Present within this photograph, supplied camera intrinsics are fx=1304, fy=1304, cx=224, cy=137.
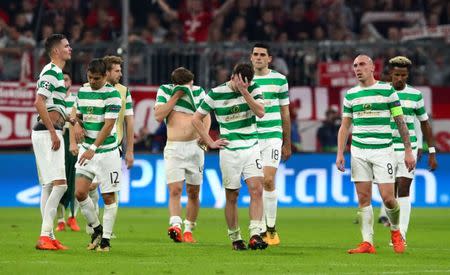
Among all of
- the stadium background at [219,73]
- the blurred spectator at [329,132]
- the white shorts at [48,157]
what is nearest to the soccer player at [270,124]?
the white shorts at [48,157]

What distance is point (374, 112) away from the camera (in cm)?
1459

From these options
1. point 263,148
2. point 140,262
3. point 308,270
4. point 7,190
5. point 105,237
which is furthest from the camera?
point 7,190

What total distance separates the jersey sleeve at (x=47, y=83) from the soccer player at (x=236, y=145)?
1.64 meters

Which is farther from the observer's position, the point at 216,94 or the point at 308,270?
the point at 216,94

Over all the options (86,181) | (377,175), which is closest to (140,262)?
(86,181)

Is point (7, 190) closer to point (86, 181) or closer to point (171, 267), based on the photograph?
point (86, 181)

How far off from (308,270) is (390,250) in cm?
289

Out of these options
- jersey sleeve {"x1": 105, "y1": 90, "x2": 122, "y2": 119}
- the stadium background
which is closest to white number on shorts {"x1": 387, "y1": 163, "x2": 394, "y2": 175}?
jersey sleeve {"x1": 105, "y1": 90, "x2": 122, "y2": 119}

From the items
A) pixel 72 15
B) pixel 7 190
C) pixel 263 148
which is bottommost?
pixel 7 190

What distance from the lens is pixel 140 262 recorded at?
13.4m

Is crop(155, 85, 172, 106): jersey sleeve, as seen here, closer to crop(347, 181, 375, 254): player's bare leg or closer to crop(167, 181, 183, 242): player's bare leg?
crop(167, 181, 183, 242): player's bare leg

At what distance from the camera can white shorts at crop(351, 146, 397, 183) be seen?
1462 cm

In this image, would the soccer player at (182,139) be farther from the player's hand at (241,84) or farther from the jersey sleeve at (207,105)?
the player's hand at (241,84)

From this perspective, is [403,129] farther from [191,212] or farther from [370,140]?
[191,212]
